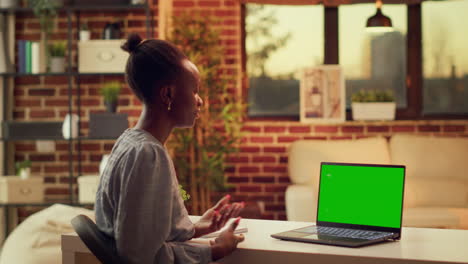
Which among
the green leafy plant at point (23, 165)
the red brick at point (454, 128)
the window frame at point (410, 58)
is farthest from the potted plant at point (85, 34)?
the red brick at point (454, 128)

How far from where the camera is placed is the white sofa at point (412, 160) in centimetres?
561

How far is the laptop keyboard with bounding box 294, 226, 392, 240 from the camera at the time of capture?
2.22 meters

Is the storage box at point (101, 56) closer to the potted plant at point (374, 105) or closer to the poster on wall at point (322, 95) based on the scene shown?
the poster on wall at point (322, 95)

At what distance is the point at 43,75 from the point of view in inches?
223

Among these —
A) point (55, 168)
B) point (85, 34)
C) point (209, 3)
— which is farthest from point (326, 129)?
point (55, 168)

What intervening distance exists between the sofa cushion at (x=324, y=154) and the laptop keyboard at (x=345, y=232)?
131 inches

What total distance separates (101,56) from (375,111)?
6.97 feet

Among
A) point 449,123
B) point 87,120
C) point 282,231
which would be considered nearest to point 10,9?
point 87,120

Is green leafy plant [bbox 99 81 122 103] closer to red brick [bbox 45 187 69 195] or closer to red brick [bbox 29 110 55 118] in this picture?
red brick [bbox 29 110 55 118]

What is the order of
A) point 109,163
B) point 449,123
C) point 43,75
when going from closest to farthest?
1. point 109,163
2. point 43,75
3. point 449,123

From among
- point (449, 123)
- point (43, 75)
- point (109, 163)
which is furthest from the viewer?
point (449, 123)

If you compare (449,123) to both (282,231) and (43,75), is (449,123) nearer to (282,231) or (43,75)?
(43,75)

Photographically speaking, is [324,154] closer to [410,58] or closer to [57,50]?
[410,58]

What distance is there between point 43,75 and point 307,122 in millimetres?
2061
